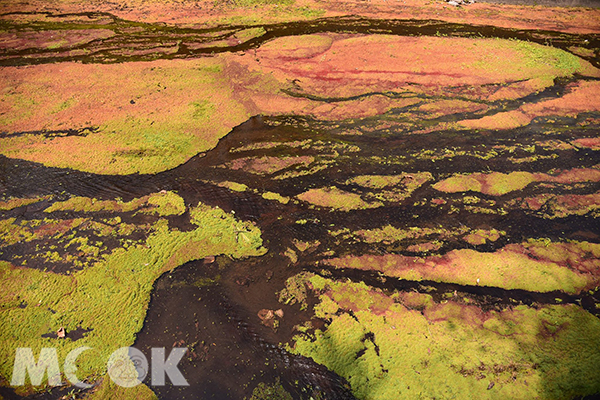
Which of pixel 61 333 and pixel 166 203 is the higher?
pixel 166 203

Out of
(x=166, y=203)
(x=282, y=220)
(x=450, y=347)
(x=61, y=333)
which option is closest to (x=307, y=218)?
(x=282, y=220)

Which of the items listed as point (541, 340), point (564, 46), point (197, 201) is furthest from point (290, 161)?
point (564, 46)

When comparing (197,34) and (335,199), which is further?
(197,34)

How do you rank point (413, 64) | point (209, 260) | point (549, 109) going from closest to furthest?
point (209, 260), point (549, 109), point (413, 64)

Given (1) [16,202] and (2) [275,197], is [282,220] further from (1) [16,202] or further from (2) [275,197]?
(1) [16,202]

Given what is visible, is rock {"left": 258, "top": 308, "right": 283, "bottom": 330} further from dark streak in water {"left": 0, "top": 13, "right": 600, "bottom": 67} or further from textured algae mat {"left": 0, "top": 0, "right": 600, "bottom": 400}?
dark streak in water {"left": 0, "top": 13, "right": 600, "bottom": 67}

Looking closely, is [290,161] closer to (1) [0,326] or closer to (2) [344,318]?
(2) [344,318]
